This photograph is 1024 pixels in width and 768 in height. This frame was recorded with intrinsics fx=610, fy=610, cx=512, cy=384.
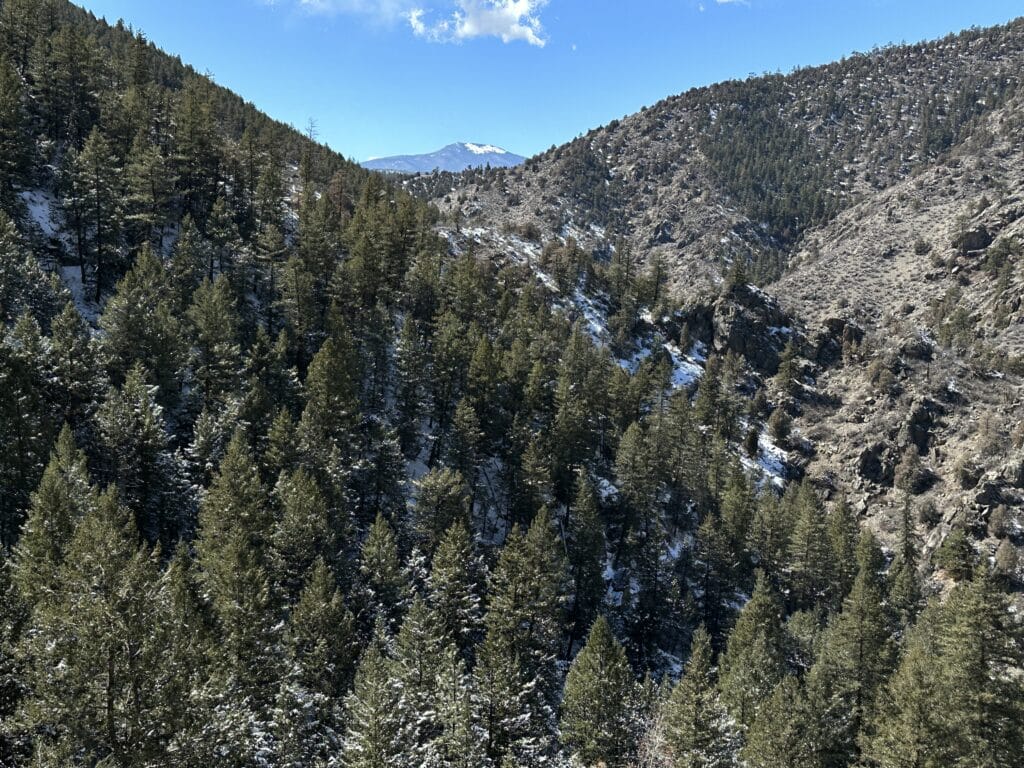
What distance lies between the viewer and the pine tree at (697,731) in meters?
32.6

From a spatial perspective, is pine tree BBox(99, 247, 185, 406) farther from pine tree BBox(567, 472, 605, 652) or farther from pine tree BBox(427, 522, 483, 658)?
pine tree BBox(567, 472, 605, 652)

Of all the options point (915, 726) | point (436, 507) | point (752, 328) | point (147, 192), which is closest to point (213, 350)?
point (436, 507)

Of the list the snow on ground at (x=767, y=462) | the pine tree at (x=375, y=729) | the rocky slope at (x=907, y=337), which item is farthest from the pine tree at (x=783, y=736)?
the rocky slope at (x=907, y=337)

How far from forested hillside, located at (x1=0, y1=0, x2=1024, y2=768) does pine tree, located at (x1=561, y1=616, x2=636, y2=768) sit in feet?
0.67

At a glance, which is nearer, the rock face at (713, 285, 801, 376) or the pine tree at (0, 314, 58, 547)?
the pine tree at (0, 314, 58, 547)

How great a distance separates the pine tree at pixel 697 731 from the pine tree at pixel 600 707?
2696mm

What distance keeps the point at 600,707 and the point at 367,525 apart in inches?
1005

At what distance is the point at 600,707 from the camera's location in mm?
36812

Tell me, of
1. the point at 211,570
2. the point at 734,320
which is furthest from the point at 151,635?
the point at 734,320

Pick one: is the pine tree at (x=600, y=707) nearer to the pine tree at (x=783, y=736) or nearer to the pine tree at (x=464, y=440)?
the pine tree at (x=783, y=736)

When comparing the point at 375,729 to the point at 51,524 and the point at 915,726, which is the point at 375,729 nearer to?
the point at 51,524

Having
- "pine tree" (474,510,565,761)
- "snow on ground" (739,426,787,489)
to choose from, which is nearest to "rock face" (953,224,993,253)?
"snow on ground" (739,426,787,489)

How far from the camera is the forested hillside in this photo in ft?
89.8

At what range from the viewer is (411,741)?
2995cm
